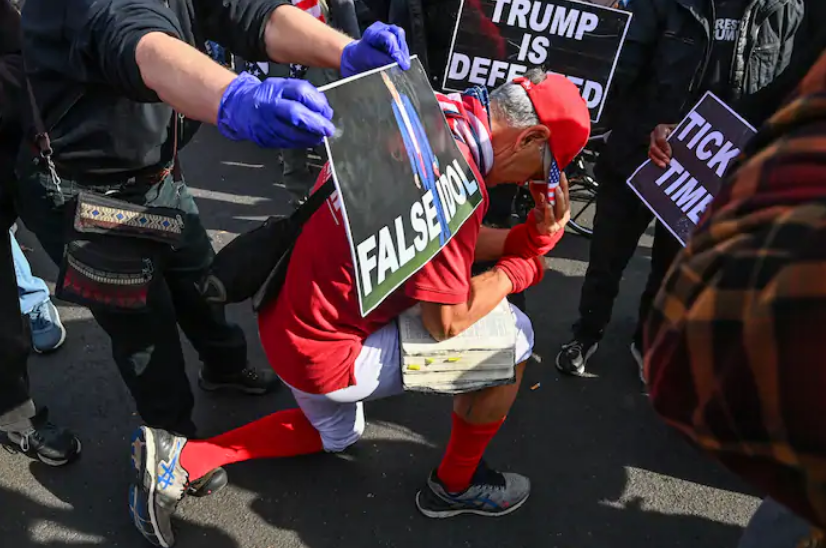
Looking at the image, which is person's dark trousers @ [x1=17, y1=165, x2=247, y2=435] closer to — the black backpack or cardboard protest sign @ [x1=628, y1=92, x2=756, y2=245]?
the black backpack

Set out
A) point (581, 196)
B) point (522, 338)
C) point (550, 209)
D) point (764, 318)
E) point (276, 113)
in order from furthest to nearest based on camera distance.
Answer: point (581, 196)
point (522, 338)
point (550, 209)
point (276, 113)
point (764, 318)

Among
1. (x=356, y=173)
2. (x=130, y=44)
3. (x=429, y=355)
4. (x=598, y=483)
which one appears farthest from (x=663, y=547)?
(x=130, y=44)

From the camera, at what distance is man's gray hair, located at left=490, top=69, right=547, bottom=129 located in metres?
1.75

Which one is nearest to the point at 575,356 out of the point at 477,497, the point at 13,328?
the point at 477,497

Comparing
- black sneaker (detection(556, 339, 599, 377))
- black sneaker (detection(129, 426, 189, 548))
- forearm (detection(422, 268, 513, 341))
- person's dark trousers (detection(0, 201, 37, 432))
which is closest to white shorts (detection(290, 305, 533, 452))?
forearm (detection(422, 268, 513, 341))

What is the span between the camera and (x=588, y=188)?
4.14 meters

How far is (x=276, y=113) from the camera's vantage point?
3.68 feet

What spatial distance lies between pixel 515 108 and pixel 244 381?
1.71 m

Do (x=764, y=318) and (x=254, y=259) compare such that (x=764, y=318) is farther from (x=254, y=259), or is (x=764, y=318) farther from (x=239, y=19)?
(x=239, y=19)

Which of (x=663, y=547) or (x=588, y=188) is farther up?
(x=588, y=188)

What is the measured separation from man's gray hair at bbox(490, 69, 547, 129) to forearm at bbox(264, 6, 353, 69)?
1.53 ft

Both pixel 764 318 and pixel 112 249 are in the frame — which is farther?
pixel 112 249

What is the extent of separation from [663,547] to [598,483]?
0.31m

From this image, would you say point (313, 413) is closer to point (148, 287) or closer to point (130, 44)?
point (148, 287)
